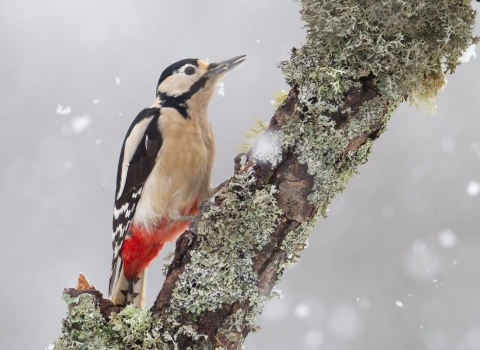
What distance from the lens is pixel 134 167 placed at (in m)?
2.87

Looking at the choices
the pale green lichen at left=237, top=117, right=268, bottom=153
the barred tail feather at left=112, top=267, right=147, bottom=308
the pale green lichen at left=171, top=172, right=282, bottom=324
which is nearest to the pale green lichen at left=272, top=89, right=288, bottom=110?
the pale green lichen at left=237, top=117, right=268, bottom=153

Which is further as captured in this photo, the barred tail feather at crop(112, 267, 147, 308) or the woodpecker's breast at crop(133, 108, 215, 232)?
the woodpecker's breast at crop(133, 108, 215, 232)

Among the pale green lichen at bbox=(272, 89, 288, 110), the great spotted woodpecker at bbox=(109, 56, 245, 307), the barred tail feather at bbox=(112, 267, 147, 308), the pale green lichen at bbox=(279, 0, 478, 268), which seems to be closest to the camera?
the pale green lichen at bbox=(279, 0, 478, 268)

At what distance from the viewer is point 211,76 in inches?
122

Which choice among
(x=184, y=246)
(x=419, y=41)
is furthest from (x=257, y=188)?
(x=419, y=41)

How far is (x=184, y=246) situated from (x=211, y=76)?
5.19ft

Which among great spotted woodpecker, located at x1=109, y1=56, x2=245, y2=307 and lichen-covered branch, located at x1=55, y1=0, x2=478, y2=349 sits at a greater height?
great spotted woodpecker, located at x1=109, y1=56, x2=245, y2=307

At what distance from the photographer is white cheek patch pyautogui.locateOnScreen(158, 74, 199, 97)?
3.08 m

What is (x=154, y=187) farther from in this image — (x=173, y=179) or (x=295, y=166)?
(x=295, y=166)

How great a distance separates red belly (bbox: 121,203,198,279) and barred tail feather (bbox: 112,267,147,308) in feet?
0.10

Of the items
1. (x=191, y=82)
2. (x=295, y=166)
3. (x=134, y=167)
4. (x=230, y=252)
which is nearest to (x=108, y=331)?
(x=230, y=252)

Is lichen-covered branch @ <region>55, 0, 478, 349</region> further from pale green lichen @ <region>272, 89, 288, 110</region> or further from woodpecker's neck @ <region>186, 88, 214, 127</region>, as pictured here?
woodpecker's neck @ <region>186, 88, 214, 127</region>

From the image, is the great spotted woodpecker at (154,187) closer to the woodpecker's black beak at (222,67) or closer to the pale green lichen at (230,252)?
the woodpecker's black beak at (222,67)

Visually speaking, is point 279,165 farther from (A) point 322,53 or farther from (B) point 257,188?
(A) point 322,53
